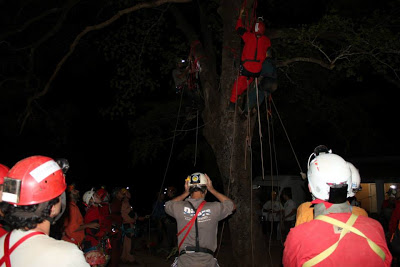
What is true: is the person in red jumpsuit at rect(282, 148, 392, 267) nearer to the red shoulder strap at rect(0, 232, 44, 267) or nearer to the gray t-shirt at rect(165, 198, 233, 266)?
the red shoulder strap at rect(0, 232, 44, 267)

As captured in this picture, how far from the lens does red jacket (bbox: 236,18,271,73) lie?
6.38 meters

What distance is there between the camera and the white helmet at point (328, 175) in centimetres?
262

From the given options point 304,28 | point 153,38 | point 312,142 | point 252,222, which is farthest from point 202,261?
point 312,142

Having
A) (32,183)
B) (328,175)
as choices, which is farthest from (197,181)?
(32,183)

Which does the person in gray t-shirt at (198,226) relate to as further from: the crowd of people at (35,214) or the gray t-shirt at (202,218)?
the crowd of people at (35,214)

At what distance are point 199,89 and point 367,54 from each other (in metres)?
3.91

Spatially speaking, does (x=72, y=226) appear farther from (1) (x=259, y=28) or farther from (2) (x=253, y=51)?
(1) (x=259, y=28)

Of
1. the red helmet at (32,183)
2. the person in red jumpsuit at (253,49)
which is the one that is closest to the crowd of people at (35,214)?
the red helmet at (32,183)

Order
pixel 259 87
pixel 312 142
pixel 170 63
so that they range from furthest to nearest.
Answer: pixel 312 142
pixel 170 63
pixel 259 87

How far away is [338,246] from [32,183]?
194 cm

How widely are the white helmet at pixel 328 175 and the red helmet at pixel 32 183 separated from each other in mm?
1750

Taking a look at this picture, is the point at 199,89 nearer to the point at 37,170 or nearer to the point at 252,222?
the point at 252,222

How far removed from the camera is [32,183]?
2295mm

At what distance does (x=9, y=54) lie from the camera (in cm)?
1330
